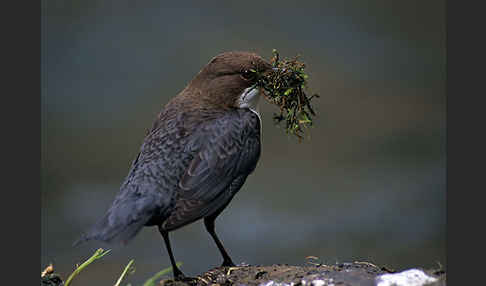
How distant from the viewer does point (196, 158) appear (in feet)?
14.0

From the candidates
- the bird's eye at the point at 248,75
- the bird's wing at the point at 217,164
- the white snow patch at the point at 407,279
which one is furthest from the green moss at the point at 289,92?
the white snow patch at the point at 407,279

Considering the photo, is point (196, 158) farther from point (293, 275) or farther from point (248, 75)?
point (293, 275)

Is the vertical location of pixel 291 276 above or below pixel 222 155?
below

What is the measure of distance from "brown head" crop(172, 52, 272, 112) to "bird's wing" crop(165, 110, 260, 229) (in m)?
0.12

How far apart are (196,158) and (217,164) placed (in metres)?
0.14

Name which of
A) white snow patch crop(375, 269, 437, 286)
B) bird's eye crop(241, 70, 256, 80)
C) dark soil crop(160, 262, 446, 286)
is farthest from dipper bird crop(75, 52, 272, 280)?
white snow patch crop(375, 269, 437, 286)

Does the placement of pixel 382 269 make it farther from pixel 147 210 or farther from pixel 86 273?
pixel 86 273

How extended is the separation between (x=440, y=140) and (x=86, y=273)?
4.98m

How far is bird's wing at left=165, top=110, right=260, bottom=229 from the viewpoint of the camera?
4082 millimetres

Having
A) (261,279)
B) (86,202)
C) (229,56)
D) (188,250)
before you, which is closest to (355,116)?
(188,250)

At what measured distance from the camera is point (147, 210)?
393 cm

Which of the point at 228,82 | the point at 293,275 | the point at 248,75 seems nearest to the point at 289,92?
the point at 248,75

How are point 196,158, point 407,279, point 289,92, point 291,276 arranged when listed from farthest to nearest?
point 289,92, point 196,158, point 291,276, point 407,279

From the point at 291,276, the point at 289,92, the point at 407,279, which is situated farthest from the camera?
the point at 289,92
